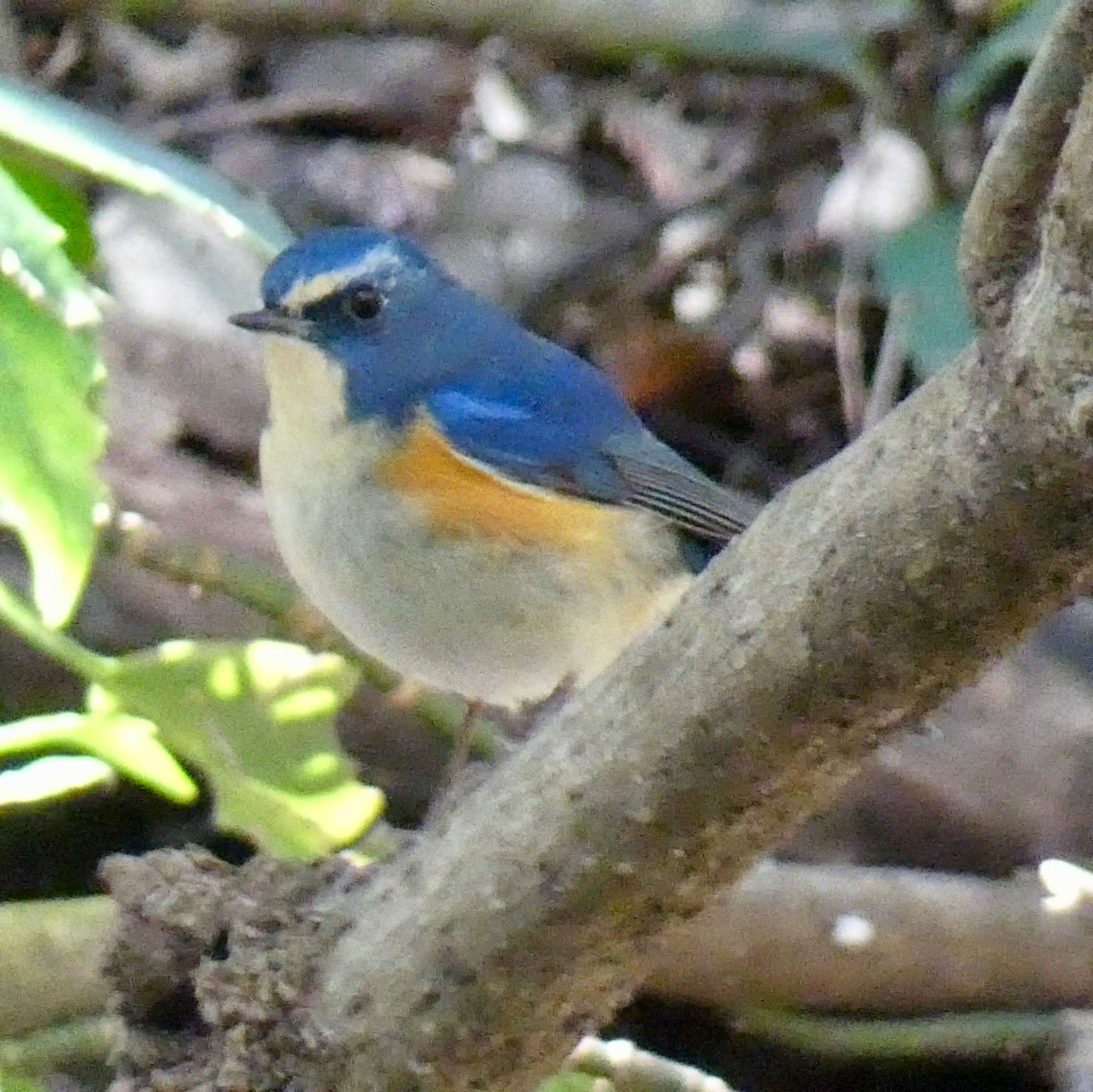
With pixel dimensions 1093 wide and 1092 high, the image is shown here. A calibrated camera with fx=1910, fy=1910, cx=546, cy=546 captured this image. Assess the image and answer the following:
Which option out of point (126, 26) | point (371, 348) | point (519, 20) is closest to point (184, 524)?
point (371, 348)

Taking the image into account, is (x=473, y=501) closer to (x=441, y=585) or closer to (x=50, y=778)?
(x=441, y=585)

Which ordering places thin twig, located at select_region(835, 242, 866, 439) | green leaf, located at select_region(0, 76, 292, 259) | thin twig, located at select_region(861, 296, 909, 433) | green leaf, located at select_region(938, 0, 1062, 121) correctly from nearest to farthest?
green leaf, located at select_region(0, 76, 292, 259)
green leaf, located at select_region(938, 0, 1062, 121)
thin twig, located at select_region(861, 296, 909, 433)
thin twig, located at select_region(835, 242, 866, 439)

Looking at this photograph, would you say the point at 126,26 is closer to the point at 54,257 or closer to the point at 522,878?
the point at 54,257

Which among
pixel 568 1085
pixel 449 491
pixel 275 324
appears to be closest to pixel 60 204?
pixel 275 324

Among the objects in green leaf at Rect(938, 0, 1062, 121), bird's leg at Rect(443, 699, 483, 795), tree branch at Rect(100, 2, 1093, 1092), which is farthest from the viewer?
green leaf at Rect(938, 0, 1062, 121)

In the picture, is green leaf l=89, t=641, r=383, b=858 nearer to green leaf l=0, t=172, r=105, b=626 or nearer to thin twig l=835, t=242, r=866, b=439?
green leaf l=0, t=172, r=105, b=626

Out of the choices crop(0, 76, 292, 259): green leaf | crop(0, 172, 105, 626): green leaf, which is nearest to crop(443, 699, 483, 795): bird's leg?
crop(0, 76, 292, 259): green leaf
